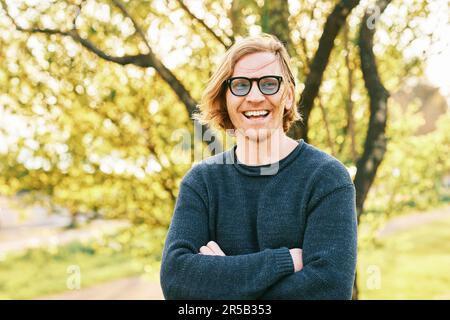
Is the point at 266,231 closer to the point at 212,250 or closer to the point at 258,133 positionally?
the point at 212,250

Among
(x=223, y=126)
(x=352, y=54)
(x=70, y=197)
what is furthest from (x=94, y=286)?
(x=223, y=126)

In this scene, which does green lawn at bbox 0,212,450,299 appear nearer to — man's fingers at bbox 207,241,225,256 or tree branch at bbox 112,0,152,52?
tree branch at bbox 112,0,152,52

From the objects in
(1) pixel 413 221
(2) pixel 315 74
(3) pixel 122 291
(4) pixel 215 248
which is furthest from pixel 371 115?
(1) pixel 413 221

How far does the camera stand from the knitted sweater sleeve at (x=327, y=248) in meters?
2.12

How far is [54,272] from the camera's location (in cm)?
1886

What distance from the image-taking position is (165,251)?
2.34 metres

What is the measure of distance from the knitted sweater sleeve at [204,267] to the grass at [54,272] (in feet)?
46.2

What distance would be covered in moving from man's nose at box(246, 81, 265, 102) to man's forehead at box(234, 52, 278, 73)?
76 millimetres

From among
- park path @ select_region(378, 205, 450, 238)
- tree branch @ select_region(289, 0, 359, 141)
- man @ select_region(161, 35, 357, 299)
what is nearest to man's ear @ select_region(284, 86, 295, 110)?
man @ select_region(161, 35, 357, 299)

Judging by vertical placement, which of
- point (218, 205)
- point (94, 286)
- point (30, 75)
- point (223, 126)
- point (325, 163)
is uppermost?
point (30, 75)

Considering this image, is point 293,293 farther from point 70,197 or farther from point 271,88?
point 70,197

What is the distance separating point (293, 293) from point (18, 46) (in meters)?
3.57

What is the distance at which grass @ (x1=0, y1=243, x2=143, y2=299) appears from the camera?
53.5ft

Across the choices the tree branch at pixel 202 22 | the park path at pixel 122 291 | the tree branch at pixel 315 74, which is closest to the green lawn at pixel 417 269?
the park path at pixel 122 291
